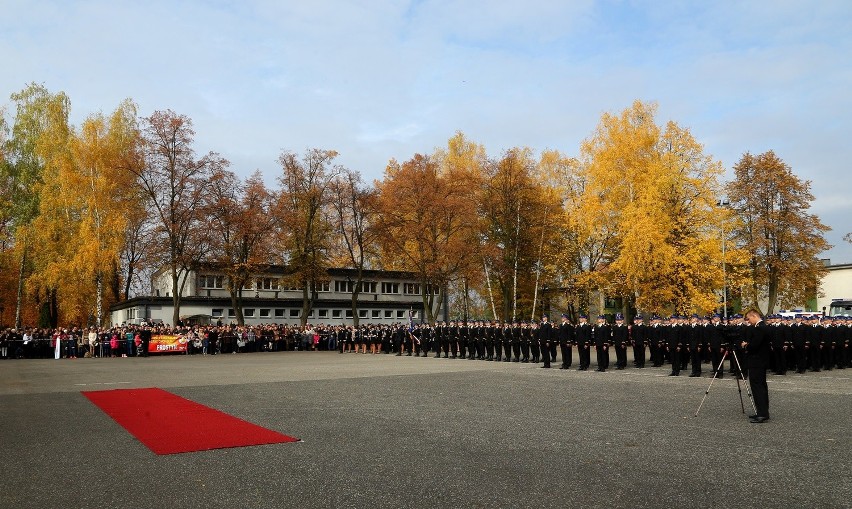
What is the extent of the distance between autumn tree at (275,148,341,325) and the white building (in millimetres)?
3409

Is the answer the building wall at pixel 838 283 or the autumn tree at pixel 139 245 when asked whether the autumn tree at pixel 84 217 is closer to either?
the autumn tree at pixel 139 245

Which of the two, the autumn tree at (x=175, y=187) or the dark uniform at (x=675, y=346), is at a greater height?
the autumn tree at (x=175, y=187)

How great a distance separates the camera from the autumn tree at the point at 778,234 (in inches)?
1751

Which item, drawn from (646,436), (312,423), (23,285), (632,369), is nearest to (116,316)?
(23,285)

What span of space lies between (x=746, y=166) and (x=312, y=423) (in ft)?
145

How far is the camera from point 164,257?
4341 centimetres

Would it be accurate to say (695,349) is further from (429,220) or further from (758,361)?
(429,220)

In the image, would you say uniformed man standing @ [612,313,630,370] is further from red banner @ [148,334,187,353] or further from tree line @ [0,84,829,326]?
red banner @ [148,334,187,353]

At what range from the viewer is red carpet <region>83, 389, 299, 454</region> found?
29.9 feet

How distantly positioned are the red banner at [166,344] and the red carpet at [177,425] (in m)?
25.4

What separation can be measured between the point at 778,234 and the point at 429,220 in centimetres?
2355

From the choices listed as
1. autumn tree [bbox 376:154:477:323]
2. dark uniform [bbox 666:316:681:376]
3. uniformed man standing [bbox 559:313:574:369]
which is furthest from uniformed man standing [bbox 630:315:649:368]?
autumn tree [bbox 376:154:477:323]

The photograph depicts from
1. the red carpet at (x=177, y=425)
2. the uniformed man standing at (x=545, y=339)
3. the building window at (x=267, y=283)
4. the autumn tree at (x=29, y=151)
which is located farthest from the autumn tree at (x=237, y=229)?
the red carpet at (x=177, y=425)

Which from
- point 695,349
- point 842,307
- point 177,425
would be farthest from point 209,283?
point 177,425
